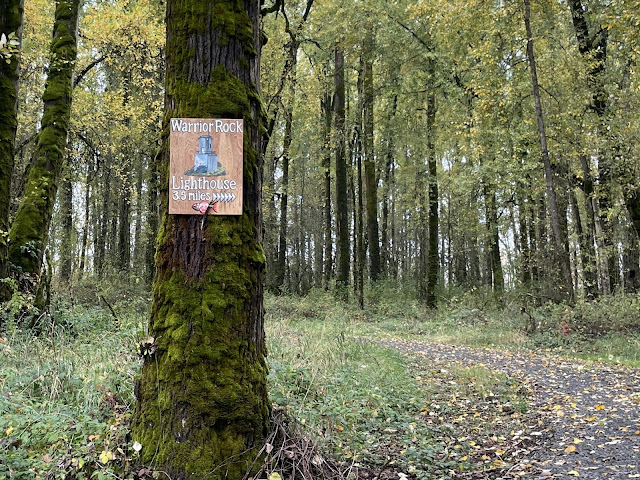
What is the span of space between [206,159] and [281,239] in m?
20.5

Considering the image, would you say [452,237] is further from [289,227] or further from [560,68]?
[560,68]

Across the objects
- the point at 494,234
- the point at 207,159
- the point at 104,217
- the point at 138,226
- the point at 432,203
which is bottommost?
the point at 207,159

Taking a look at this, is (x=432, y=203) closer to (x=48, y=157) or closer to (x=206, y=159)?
(x=48, y=157)

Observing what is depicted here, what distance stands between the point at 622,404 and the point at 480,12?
12176 millimetres

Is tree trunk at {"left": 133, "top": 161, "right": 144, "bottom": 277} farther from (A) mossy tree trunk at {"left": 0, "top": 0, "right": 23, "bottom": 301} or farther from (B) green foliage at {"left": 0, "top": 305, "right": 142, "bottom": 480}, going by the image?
(B) green foliage at {"left": 0, "top": 305, "right": 142, "bottom": 480}

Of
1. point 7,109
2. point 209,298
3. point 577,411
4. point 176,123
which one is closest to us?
point 209,298

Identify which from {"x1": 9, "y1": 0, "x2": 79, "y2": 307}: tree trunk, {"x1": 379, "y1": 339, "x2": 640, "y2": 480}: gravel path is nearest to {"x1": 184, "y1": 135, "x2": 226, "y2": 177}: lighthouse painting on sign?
{"x1": 379, "y1": 339, "x2": 640, "y2": 480}: gravel path

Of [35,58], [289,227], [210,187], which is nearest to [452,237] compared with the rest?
[289,227]

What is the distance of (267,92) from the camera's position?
18031mm

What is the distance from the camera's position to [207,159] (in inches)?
121

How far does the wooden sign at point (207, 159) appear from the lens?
9.92 ft

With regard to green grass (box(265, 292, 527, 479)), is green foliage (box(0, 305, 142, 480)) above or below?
above

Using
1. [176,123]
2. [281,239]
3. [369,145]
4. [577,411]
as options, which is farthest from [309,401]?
[281,239]

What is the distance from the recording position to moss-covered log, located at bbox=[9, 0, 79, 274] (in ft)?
25.7
